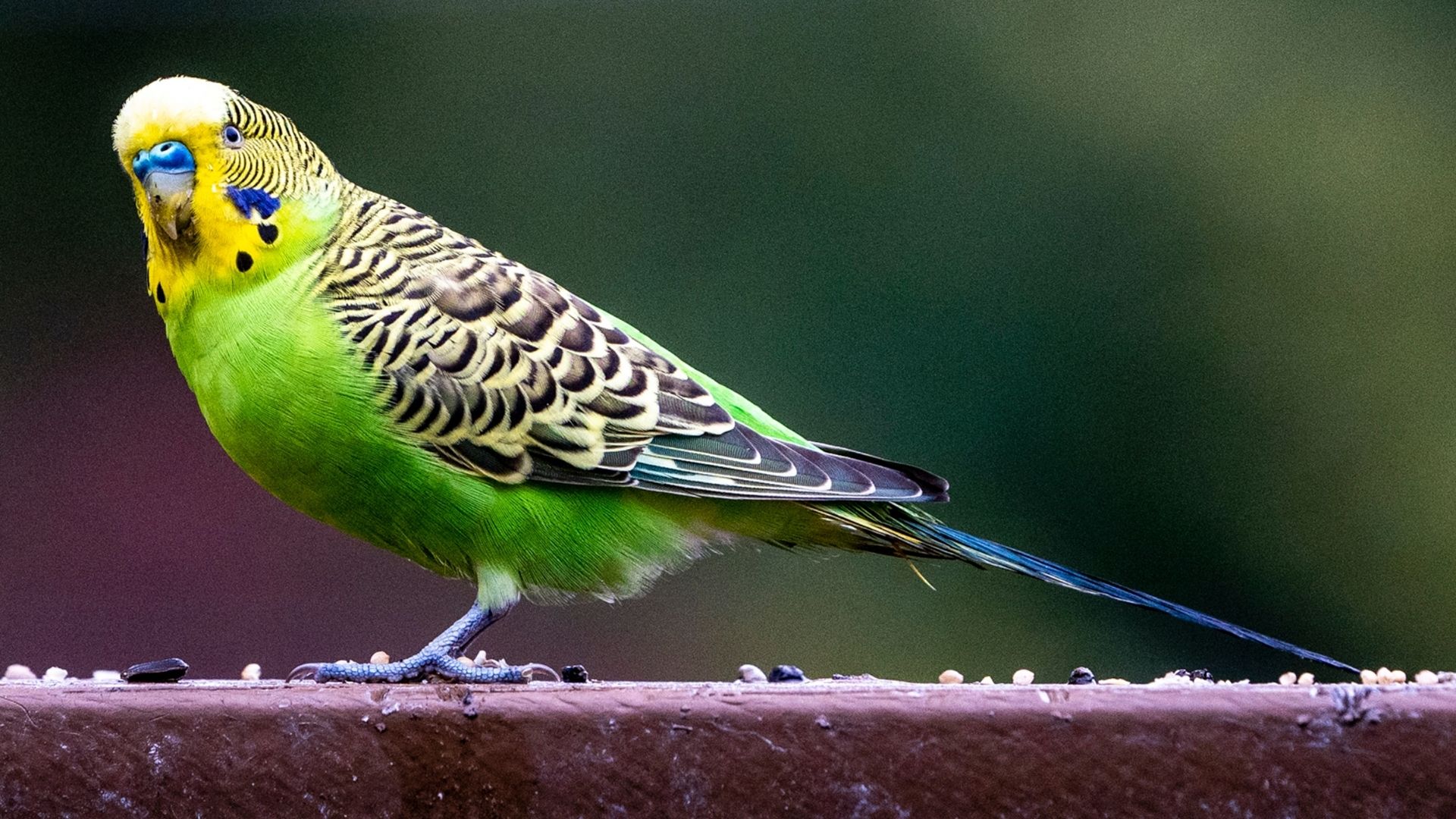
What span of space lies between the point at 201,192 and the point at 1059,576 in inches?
73.5

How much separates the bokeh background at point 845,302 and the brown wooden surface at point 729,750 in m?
4.01

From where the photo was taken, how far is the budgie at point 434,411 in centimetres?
287

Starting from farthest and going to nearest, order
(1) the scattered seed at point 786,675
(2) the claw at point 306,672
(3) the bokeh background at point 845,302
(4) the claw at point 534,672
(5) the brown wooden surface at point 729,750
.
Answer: (3) the bokeh background at point 845,302
(2) the claw at point 306,672
(4) the claw at point 534,672
(1) the scattered seed at point 786,675
(5) the brown wooden surface at point 729,750

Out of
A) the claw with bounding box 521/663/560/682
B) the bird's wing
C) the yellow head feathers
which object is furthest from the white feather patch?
the claw with bounding box 521/663/560/682

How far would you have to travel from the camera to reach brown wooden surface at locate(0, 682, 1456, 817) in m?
1.86

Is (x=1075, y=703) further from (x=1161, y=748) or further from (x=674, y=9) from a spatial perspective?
(x=674, y=9)

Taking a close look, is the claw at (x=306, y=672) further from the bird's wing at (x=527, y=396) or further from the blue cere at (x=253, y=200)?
the blue cere at (x=253, y=200)

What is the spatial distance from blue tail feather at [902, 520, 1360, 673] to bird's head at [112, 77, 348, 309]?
1.47 metres

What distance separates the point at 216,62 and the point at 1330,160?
4.98 m

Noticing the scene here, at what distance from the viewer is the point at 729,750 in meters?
1.96

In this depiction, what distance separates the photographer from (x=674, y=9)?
23.1 feet

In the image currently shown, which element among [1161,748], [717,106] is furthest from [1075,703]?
[717,106]

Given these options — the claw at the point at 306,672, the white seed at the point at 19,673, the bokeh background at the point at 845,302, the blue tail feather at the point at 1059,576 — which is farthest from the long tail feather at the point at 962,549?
the bokeh background at the point at 845,302

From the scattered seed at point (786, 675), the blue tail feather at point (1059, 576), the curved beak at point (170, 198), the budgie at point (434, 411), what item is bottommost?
the scattered seed at point (786, 675)
